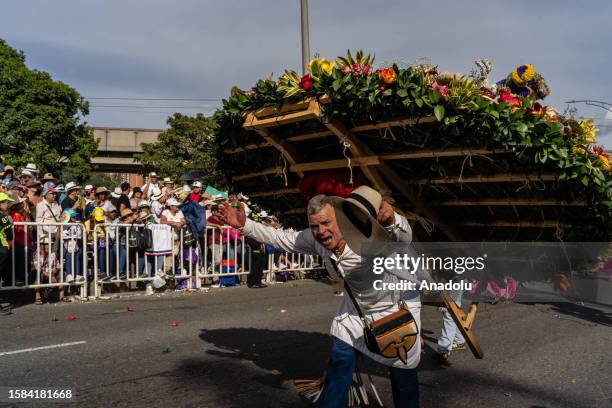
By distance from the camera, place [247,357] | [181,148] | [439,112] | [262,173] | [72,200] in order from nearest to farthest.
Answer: [439,112] < [262,173] < [247,357] < [72,200] < [181,148]

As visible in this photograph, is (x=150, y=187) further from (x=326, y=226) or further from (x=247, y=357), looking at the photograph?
(x=326, y=226)

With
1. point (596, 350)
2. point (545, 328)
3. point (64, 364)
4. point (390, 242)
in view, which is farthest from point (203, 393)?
point (545, 328)

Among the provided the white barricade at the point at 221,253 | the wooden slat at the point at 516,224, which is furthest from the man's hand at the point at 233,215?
the white barricade at the point at 221,253

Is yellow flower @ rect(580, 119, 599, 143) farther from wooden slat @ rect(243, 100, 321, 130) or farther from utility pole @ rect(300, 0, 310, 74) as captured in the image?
utility pole @ rect(300, 0, 310, 74)

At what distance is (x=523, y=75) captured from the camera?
4082 mm

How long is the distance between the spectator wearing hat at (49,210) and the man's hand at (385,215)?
808 centimetres

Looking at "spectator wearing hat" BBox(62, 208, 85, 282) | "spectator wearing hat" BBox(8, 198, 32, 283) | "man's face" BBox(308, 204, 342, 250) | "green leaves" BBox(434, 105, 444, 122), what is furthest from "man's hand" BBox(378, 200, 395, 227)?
"spectator wearing hat" BBox(62, 208, 85, 282)

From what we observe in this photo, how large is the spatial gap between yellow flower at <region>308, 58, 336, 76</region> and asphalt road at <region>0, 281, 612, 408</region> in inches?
107

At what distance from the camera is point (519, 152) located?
3.22 metres

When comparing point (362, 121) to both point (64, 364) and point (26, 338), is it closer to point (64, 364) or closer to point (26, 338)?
point (64, 364)

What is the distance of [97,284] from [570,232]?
892 centimetres

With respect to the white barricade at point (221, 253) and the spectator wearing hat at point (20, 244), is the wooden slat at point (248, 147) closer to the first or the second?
the spectator wearing hat at point (20, 244)

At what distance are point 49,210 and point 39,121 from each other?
21.4m

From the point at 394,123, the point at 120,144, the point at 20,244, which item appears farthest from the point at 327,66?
the point at 120,144
